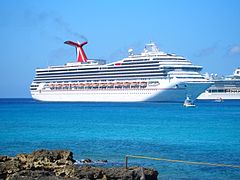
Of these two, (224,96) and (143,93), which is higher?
(224,96)

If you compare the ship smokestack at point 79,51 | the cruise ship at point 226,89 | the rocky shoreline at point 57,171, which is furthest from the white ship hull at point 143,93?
the rocky shoreline at point 57,171

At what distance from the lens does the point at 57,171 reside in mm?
12430

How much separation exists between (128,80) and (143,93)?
125 inches

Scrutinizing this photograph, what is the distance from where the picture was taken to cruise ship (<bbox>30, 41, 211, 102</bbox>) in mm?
76562

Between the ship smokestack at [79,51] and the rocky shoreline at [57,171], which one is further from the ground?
the ship smokestack at [79,51]

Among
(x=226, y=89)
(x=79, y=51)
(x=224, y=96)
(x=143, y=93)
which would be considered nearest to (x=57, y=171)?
(x=143, y=93)

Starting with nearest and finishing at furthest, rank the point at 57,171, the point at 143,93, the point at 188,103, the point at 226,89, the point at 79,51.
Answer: the point at 57,171, the point at 188,103, the point at 143,93, the point at 79,51, the point at 226,89

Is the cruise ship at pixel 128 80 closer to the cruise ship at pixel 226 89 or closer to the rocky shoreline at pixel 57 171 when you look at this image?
the cruise ship at pixel 226 89

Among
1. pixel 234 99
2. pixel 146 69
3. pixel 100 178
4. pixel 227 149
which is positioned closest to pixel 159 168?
pixel 100 178

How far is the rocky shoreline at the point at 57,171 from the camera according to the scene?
33.4 ft

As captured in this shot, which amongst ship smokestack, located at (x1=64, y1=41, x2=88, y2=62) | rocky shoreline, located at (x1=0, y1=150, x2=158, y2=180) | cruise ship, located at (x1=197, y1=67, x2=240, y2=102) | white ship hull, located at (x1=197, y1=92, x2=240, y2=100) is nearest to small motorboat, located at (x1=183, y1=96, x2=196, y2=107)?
ship smokestack, located at (x1=64, y1=41, x2=88, y2=62)

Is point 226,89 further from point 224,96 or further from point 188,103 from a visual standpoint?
point 188,103

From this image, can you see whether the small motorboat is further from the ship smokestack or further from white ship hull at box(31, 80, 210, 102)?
the ship smokestack

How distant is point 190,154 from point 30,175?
12.8m
